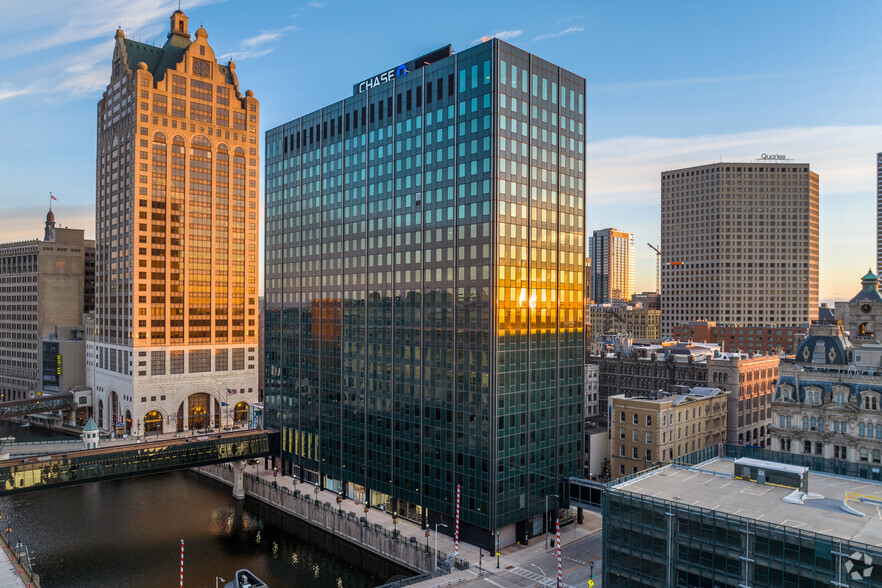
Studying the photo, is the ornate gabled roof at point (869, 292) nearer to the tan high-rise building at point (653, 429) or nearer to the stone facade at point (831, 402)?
the stone facade at point (831, 402)

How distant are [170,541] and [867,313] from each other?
137 m

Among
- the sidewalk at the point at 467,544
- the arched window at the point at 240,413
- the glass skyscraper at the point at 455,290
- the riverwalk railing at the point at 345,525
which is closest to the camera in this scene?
the sidewalk at the point at 467,544

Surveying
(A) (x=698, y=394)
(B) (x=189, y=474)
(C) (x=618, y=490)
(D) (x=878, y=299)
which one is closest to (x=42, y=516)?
(B) (x=189, y=474)

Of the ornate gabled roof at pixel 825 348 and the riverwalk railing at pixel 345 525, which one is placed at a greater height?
the ornate gabled roof at pixel 825 348

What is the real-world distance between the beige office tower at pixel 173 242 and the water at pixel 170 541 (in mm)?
51968

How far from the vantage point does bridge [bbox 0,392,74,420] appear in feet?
608

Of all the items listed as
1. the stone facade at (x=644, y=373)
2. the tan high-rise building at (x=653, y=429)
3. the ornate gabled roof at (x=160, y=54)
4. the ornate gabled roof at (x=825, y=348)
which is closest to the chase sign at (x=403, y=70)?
the tan high-rise building at (x=653, y=429)

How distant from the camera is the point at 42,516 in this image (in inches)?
4446

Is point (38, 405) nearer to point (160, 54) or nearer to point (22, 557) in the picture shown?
point (160, 54)

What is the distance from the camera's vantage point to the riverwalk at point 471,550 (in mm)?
78312

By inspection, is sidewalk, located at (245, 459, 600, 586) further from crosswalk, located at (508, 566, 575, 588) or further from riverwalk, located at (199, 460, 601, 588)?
crosswalk, located at (508, 566, 575, 588)

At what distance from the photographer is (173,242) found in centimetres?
18450

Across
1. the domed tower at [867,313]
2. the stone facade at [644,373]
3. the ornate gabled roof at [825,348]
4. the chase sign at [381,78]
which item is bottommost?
the stone facade at [644,373]

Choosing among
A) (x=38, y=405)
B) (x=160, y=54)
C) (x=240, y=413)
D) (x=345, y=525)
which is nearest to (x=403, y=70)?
(x=345, y=525)
